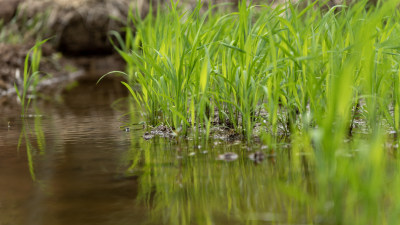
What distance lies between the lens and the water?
1210 millimetres

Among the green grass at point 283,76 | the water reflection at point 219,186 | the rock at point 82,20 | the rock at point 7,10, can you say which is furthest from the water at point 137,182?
the rock at point 7,10

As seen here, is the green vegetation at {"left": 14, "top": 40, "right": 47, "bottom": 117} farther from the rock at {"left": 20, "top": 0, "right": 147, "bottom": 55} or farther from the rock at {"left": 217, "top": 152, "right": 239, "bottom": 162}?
the rock at {"left": 20, "top": 0, "right": 147, "bottom": 55}

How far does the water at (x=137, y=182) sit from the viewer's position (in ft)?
3.97

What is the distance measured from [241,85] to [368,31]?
661 mm

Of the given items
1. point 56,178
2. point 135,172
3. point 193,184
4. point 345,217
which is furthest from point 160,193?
point 345,217

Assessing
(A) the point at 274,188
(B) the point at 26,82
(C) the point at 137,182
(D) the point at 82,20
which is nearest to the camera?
(A) the point at 274,188

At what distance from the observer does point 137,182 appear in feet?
4.94

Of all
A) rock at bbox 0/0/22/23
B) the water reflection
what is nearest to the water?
the water reflection

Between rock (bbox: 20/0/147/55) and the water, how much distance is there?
200 inches

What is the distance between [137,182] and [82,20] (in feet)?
20.3

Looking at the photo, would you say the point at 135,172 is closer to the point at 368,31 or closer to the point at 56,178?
the point at 56,178

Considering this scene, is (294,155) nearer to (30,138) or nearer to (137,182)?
(137,182)

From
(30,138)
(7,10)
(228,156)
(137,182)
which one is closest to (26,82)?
(30,138)

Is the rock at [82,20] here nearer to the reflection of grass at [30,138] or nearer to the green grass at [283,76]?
the reflection of grass at [30,138]
